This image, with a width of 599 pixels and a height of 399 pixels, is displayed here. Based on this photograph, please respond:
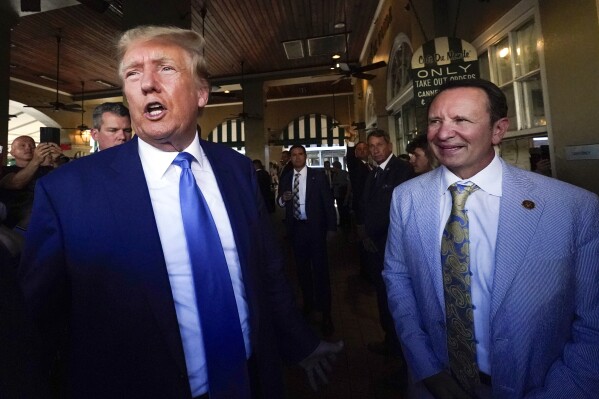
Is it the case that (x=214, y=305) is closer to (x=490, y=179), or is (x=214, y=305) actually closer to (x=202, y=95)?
(x=202, y=95)

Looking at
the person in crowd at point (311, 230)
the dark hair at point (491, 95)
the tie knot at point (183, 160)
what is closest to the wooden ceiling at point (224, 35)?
the person in crowd at point (311, 230)

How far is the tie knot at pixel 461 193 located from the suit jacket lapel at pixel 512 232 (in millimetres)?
107

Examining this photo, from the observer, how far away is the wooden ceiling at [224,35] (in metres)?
6.85

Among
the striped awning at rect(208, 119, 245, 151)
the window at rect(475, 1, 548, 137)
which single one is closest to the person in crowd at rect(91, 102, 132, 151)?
the window at rect(475, 1, 548, 137)

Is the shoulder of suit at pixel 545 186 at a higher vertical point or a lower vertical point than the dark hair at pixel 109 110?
lower

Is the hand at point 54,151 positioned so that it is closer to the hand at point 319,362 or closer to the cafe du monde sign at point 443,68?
the hand at point 319,362

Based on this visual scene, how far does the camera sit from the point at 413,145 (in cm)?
297

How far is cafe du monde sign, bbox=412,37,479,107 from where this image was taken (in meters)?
3.48

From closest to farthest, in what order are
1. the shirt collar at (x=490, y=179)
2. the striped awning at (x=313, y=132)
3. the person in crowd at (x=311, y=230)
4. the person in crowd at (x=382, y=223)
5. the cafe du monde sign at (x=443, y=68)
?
the shirt collar at (x=490, y=179)
the person in crowd at (x=382, y=223)
the person in crowd at (x=311, y=230)
the cafe du monde sign at (x=443, y=68)
the striped awning at (x=313, y=132)

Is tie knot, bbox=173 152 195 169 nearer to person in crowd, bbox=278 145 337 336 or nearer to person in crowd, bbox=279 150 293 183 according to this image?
person in crowd, bbox=278 145 337 336

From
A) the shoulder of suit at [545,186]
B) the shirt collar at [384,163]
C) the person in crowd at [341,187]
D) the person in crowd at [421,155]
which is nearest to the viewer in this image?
the shoulder of suit at [545,186]

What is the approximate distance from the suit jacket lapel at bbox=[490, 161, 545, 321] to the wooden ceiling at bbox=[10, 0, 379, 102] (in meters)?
6.20

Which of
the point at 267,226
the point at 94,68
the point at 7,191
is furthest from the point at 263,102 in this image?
the point at 267,226

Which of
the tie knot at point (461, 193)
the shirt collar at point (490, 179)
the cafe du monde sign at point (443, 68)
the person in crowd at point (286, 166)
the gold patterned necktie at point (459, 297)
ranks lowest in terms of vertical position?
the gold patterned necktie at point (459, 297)
